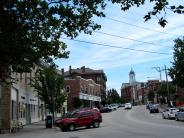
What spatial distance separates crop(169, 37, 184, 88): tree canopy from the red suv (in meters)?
17.5

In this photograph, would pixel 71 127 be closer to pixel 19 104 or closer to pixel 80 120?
pixel 80 120

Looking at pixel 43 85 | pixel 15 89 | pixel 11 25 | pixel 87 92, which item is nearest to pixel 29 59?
pixel 11 25

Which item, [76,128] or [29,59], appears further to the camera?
[76,128]

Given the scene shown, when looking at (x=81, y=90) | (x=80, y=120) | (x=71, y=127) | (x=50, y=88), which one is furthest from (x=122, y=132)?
(x=81, y=90)

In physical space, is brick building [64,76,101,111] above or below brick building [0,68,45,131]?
above

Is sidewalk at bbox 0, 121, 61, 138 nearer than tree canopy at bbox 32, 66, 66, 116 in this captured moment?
Yes

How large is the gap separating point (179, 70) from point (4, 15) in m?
40.2

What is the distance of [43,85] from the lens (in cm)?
5322

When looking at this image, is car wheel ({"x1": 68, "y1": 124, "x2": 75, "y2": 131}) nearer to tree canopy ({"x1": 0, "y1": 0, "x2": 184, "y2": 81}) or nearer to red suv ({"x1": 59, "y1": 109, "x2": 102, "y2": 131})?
red suv ({"x1": 59, "y1": 109, "x2": 102, "y2": 131})

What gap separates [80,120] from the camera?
42.2 metres

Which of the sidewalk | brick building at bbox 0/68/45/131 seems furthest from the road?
brick building at bbox 0/68/45/131

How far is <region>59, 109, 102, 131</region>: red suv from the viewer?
4125 cm


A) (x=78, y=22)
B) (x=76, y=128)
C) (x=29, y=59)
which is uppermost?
(x=78, y=22)

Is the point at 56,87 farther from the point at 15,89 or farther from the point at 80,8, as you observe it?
the point at 80,8
